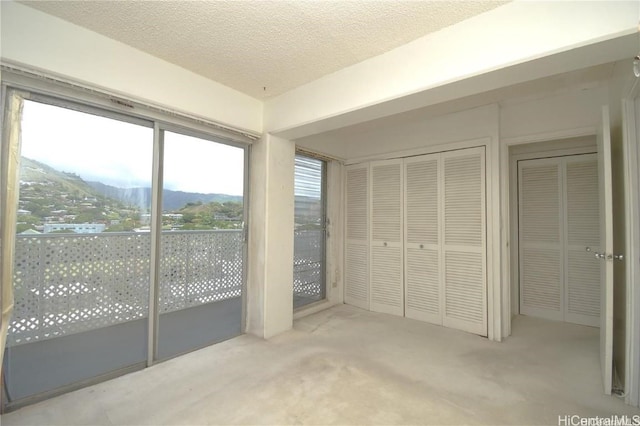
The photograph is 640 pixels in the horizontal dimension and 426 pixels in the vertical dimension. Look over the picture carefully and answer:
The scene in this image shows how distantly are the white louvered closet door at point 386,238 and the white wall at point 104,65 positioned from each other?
1965 millimetres

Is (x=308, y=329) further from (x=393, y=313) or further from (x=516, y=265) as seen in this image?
(x=516, y=265)

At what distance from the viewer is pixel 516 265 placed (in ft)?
11.5

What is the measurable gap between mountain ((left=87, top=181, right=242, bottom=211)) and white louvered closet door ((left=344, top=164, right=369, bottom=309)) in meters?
1.77

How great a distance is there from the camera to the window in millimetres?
3539

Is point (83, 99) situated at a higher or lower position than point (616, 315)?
higher

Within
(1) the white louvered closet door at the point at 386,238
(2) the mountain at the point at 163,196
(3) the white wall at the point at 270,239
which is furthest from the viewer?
(1) the white louvered closet door at the point at 386,238

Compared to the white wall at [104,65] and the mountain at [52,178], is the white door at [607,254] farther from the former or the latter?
the mountain at [52,178]

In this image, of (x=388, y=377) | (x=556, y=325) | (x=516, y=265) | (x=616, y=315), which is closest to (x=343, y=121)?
(x=388, y=377)

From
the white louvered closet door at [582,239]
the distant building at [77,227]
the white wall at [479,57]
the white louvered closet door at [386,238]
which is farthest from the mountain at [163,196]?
the white louvered closet door at [582,239]

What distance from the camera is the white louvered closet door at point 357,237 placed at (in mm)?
3816

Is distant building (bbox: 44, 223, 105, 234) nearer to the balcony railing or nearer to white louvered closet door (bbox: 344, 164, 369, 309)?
the balcony railing

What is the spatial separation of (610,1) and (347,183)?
9.65ft

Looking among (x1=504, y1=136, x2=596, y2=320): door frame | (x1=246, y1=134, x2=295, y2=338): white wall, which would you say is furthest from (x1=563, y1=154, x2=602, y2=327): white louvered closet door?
(x1=246, y1=134, x2=295, y2=338): white wall

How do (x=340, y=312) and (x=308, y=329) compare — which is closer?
(x=308, y=329)
